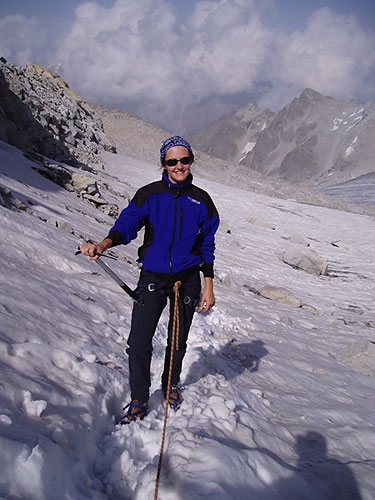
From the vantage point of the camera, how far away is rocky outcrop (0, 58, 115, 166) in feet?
64.1

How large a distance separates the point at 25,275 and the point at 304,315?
669 cm

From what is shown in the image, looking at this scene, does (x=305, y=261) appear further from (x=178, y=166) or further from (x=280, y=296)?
(x=178, y=166)

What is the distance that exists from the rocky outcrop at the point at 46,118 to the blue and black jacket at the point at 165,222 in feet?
49.7

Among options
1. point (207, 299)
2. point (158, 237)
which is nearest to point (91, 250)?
point (158, 237)

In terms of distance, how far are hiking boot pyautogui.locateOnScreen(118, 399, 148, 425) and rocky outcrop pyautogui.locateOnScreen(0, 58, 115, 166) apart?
51.3ft

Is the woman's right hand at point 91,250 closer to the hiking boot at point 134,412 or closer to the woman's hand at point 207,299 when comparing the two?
the woman's hand at point 207,299

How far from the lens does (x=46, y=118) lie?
3123cm

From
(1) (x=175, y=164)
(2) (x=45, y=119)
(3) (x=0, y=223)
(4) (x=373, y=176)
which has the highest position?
(4) (x=373, y=176)

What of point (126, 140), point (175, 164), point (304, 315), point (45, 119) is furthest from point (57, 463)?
point (126, 140)

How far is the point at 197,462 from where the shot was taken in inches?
97.7

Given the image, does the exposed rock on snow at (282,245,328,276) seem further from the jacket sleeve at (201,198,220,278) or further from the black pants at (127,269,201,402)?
the black pants at (127,269,201,402)

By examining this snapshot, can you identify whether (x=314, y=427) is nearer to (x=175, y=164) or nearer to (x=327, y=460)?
(x=327, y=460)

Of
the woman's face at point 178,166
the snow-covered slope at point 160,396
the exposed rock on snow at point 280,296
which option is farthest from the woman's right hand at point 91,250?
the exposed rock on snow at point 280,296

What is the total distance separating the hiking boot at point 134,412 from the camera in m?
2.93
